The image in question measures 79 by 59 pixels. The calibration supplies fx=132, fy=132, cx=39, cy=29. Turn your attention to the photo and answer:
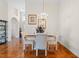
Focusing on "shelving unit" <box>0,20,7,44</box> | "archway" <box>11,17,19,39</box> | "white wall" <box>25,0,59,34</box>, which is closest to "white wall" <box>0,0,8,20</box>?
"shelving unit" <box>0,20,7,44</box>

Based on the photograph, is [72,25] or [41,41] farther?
[72,25]

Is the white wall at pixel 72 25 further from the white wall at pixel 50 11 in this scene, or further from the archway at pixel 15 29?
the archway at pixel 15 29

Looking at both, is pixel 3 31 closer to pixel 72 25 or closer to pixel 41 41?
pixel 41 41

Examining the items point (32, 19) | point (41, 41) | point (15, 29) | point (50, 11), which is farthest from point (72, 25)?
point (15, 29)

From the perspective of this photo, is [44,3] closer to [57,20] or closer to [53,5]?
[53,5]

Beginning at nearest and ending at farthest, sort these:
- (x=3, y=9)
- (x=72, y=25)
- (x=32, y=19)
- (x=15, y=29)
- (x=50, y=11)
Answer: (x=72, y=25) < (x=3, y=9) < (x=32, y=19) < (x=50, y=11) < (x=15, y=29)

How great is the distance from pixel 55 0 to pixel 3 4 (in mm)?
4230

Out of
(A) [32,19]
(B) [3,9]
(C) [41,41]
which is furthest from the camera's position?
(A) [32,19]

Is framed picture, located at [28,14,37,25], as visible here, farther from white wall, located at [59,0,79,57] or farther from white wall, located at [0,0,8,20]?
white wall, located at [59,0,79,57]

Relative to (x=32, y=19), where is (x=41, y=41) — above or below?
below

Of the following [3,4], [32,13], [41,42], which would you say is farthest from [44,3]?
[41,42]

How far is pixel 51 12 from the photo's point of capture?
1127 cm

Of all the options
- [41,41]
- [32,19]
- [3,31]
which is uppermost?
[32,19]

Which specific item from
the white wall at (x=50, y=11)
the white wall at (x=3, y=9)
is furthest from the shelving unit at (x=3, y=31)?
the white wall at (x=50, y=11)
